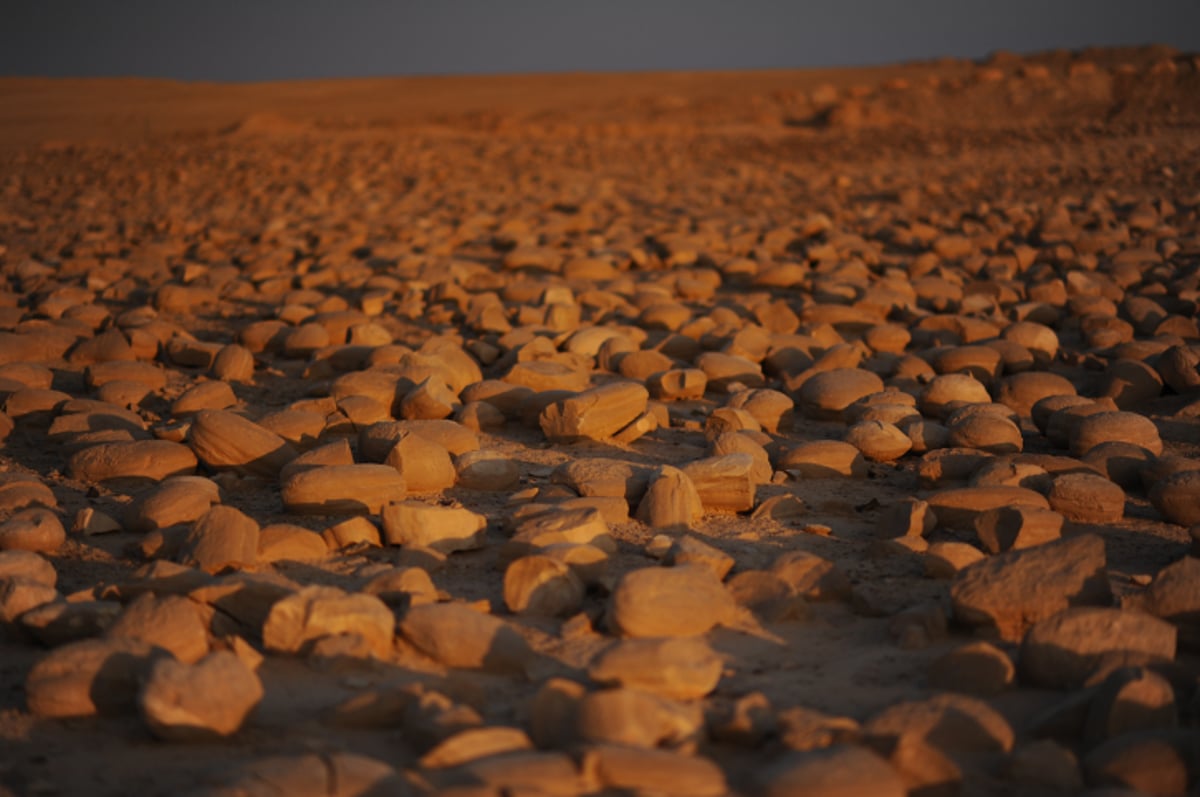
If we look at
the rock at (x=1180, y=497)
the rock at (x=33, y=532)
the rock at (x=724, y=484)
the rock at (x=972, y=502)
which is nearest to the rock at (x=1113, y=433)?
the rock at (x=1180, y=497)

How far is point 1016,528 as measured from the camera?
2266mm

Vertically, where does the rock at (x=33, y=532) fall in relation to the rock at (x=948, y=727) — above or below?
below

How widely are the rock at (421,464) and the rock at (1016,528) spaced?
1230 millimetres

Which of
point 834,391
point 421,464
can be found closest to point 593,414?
point 421,464

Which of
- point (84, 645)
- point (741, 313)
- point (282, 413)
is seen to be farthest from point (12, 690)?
point (741, 313)

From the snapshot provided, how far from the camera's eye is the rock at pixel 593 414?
10.1ft

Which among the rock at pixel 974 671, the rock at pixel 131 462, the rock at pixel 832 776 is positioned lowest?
the rock at pixel 131 462

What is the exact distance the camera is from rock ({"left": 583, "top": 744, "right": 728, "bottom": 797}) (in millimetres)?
1390

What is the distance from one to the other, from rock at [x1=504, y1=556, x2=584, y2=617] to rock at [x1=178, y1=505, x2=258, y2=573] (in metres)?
0.54

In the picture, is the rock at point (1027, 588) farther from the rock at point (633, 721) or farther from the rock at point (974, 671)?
the rock at point (633, 721)

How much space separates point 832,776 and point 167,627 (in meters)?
1.05

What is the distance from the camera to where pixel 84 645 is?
172 cm

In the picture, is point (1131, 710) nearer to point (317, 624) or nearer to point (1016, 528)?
point (1016, 528)

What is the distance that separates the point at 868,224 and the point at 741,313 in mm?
2519
